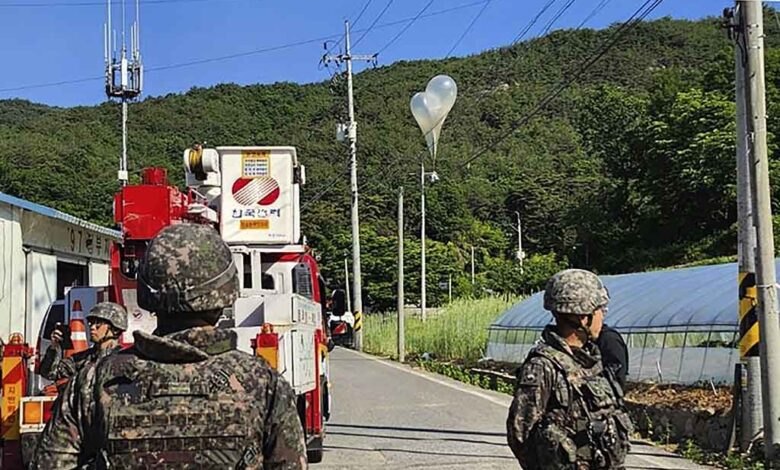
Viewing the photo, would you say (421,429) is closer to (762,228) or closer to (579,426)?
(762,228)

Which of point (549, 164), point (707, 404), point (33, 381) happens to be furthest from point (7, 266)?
point (549, 164)

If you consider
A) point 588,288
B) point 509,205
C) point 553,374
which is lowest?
point 553,374

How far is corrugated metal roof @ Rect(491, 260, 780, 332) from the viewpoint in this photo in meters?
14.9

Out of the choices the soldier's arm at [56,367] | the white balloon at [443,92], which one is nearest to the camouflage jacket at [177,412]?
the soldier's arm at [56,367]

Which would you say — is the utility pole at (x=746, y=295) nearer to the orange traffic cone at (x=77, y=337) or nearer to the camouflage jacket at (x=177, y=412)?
the orange traffic cone at (x=77, y=337)

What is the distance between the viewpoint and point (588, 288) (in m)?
4.61

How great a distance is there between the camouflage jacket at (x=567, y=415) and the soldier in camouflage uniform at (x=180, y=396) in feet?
5.92

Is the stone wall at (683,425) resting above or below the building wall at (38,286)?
below

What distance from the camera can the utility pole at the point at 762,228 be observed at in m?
10.3

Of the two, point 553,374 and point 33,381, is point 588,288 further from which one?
point 33,381

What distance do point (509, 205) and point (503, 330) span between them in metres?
61.1

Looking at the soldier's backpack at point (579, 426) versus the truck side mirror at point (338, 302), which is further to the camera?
the truck side mirror at point (338, 302)

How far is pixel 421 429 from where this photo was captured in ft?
48.7

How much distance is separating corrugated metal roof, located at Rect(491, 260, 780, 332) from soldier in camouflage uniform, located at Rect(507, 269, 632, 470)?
10.2m
